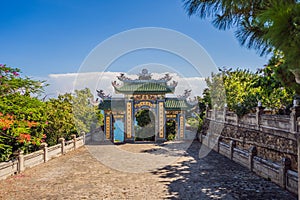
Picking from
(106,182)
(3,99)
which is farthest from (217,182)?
(3,99)

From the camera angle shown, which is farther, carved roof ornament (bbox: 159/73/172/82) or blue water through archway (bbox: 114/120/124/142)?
carved roof ornament (bbox: 159/73/172/82)

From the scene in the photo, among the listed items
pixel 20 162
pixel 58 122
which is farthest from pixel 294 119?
pixel 58 122

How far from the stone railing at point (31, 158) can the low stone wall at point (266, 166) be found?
8344mm

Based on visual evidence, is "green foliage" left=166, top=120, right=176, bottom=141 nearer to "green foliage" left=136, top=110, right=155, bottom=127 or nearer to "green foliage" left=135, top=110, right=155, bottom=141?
"green foliage" left=135, top=110, right=155, bottom=141

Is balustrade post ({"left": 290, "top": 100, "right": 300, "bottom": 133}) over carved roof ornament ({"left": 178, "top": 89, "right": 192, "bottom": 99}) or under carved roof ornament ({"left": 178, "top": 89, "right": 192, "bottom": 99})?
under

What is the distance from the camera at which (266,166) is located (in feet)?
23.7

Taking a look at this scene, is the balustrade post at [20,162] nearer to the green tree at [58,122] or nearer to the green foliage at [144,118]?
the green tree at [58,122]

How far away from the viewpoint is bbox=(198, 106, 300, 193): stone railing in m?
6.49

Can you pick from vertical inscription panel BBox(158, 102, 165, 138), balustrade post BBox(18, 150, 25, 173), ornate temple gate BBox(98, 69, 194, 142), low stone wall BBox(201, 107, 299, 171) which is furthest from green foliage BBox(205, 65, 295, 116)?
balustrade post BBox(18, 150, 25, 173)

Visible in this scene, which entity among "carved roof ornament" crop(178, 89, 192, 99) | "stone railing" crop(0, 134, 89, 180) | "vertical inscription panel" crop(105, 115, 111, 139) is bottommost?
"stone railing" crop(0, 134, 89, 180)

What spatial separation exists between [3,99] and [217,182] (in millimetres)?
7854

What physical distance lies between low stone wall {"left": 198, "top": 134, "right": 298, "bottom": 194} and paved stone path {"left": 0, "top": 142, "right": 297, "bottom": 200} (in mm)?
228

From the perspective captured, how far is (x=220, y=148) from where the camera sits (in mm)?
11820

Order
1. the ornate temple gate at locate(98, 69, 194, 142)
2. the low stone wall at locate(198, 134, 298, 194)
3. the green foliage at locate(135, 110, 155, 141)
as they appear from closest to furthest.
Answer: the low stone wall at locate(198, 134, 298, 194), the ornate temple gate at locate(98, 69, 194, 142), the green foliage at locate(135, 110, 155, 141)
